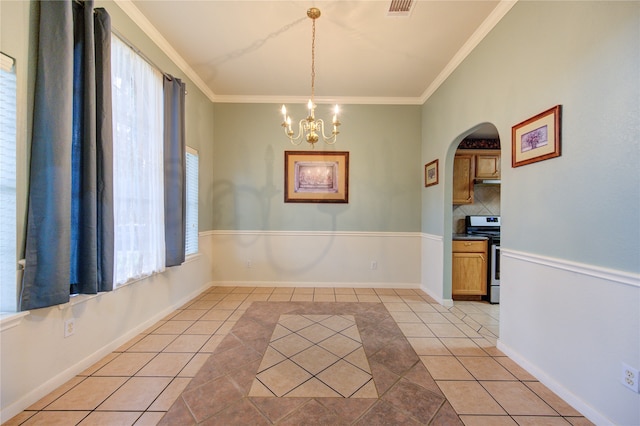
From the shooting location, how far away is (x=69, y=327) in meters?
1.74

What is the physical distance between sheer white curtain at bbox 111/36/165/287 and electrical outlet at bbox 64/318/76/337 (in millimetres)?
360

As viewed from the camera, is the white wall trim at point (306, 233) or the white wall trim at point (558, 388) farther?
the white wall trim at point (306, 233)

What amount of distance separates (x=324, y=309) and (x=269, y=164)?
7.83 feet

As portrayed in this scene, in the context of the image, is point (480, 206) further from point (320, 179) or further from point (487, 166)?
point (320, 179)

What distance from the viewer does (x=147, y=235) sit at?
2.39 m

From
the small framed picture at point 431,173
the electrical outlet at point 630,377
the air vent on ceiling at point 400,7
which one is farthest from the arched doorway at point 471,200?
the electrical outlet at point 630,377

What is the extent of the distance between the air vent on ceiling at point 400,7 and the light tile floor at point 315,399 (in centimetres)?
305

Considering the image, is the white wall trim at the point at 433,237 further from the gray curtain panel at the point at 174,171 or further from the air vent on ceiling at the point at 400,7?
the gray curtain panel at the point at 174,171

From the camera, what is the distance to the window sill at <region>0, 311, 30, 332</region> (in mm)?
1349

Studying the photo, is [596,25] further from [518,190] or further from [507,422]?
[507,422]

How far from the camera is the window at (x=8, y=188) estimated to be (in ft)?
4.58

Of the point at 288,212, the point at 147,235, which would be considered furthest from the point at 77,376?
the point at 288,212

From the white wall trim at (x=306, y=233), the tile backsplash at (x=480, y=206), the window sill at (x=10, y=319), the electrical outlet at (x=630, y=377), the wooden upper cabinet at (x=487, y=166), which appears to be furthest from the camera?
the tile backsplash at (x=480, y=206)

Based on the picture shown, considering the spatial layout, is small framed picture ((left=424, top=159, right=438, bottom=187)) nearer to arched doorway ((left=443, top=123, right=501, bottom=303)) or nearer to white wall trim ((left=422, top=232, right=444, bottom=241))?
arched doorway ((left=443, top=123, right=501, bottom=303))
